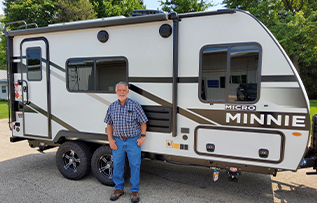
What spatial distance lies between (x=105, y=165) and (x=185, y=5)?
17.0m

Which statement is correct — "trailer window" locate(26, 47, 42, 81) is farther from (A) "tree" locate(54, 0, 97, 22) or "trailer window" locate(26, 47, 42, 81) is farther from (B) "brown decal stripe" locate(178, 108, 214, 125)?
(A) "tree" locate(54, 0, 97, 22)

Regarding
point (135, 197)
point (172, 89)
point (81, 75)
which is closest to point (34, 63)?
point (81, 75)

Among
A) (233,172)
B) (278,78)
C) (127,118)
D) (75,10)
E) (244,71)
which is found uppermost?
(75,10)

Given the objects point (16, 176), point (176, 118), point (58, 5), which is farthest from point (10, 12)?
point (176, 118)

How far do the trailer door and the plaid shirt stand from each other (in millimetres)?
1646

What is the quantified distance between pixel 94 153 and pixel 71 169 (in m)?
0.69

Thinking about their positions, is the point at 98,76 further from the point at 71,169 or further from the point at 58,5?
the point at 58,5

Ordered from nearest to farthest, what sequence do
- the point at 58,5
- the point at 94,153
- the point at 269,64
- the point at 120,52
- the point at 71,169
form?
1. the point at 269,64
2. the point at 120,52
3. the point at 94,153
4. the point at 71,169
5. the point at 58,5

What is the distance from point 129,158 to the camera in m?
3.53

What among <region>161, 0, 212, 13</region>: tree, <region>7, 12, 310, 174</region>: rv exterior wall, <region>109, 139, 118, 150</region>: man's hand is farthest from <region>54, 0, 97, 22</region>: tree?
<region>109, 139, 118, 150</region>: man's hand

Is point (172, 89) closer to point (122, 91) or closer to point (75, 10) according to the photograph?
point (122, 91)

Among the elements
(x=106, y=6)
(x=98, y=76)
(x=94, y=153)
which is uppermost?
(x=106, y=6)

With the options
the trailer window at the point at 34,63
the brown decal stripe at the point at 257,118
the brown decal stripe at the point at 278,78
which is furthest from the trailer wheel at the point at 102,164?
the brown decal stripe at the point at 278,78

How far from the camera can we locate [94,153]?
4043 millimetres
